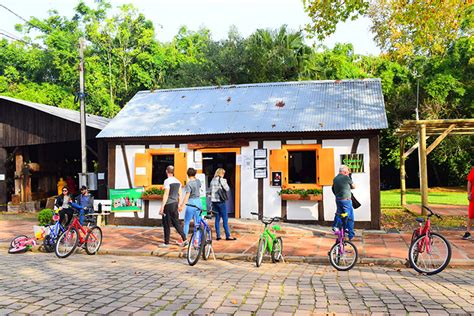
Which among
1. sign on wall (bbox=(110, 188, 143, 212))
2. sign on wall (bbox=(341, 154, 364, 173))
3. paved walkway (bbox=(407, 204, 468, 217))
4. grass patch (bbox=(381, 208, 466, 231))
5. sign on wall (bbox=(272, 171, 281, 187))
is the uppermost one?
sign on wall (bbox=(341, 154, 364, 173))

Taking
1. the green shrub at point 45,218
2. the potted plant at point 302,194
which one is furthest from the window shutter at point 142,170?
the potted plant at point 302,194

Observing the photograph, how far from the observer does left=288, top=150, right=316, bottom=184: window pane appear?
11938 millimetres

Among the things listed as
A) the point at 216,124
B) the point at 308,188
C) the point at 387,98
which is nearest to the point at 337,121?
the point at 308,188

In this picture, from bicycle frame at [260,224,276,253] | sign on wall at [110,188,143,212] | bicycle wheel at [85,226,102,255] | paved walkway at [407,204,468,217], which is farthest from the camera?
paved walkway at [407,204,468,217]

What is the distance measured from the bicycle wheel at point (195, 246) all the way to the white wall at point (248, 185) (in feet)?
15.1

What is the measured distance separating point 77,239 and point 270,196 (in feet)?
17.5

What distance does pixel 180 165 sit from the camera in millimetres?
12469

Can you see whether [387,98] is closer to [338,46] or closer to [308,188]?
[338,46]

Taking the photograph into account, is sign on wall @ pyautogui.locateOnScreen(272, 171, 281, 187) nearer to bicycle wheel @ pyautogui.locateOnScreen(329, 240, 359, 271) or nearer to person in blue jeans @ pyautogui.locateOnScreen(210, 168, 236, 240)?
person in blue jeans @ pyautogui.locateOnScreen(210, 168, 236, 240)

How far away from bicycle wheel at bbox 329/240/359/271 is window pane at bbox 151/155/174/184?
711cm

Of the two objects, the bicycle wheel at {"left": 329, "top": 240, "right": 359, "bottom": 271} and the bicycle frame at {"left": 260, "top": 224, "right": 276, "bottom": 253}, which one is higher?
the bicycle frame at {"left": 260, "top": 224, "right": 276, "bottom": 253}

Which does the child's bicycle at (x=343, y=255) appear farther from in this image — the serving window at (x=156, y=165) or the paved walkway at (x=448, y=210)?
the paved walkway at (x=448, y=210)

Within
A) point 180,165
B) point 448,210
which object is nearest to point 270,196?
point 180,165

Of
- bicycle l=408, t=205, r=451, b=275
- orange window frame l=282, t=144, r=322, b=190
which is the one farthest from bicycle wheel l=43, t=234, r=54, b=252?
bicycle l=408, t=205, r=451, b=275
